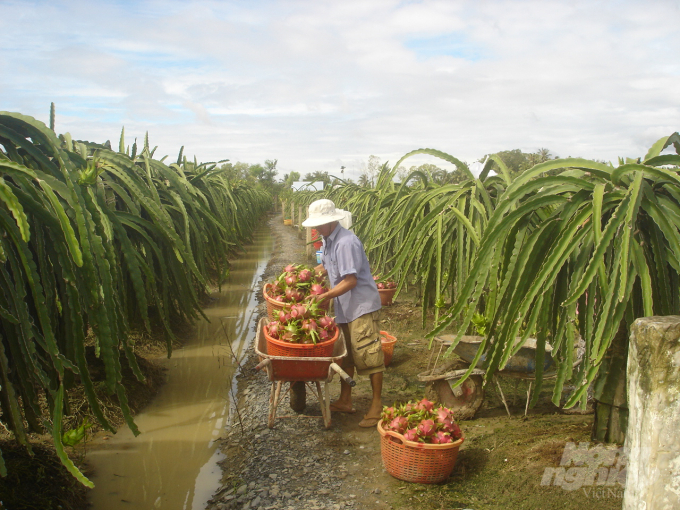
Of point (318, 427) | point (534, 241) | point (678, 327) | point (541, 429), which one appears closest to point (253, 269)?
point (318, 427)

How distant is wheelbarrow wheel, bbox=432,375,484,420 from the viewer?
13.7ft

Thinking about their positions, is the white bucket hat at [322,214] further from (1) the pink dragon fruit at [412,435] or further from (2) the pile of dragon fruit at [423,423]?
(1) the pink dragon fruit at [412,435]

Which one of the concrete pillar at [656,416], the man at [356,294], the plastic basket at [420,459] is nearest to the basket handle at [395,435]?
the plastic basket at [420,459]

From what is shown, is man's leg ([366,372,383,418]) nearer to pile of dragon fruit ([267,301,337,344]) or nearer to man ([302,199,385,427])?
man ([302,199,385,427])

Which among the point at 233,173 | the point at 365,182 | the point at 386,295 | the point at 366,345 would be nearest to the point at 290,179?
the point at 233,173

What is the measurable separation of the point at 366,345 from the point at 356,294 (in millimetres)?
392

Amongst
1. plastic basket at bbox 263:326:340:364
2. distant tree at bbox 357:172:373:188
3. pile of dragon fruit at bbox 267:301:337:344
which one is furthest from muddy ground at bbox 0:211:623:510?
distant tree at bbox 357:172:373:188

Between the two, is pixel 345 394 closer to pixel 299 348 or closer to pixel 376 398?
pixel 376 398

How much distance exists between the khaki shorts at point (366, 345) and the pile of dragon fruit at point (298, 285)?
0.39m

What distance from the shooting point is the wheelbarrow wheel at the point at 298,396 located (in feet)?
14.5

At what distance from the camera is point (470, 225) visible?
382cm

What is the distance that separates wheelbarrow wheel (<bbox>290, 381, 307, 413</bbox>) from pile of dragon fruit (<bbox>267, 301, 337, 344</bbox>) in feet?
1.90

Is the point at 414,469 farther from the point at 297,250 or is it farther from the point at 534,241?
the point at 297,250

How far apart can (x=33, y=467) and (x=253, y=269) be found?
10189mm
